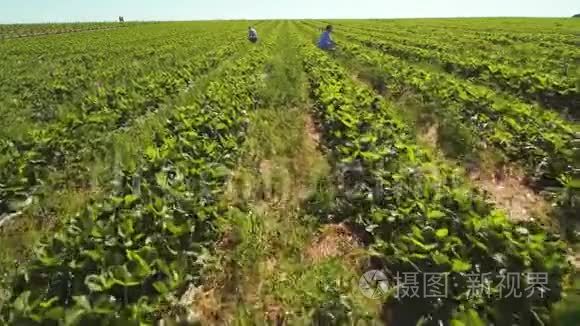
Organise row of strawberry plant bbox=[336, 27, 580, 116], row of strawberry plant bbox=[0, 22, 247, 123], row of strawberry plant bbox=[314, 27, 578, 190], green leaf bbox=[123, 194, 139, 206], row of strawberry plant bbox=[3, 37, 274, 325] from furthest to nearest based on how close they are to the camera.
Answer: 1. row of strawberry plant bbox=[0, 22, 247, 123]
2. row of strawberry plant bbox=[336, 27, 580, 116]
3. row of strawberry plant bbox=[314, 27, 578, 190]
4. green leaf bbox=[123, 194, 139, 206]
5. row of strawberry plant bbox=[3, 37, 274, 325]

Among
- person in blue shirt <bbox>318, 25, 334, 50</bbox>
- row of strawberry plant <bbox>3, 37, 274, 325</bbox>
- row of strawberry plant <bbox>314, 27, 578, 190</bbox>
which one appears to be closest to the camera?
row of strawberry plant <bbox>3, 37, 274, 325</bbox>

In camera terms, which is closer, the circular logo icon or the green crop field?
the green crop field

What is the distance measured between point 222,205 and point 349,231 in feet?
4.55

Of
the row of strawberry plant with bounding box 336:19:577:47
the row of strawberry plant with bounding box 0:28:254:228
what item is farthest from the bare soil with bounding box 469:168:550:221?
the row of strawberry plant with bounding box 336:19:577:47

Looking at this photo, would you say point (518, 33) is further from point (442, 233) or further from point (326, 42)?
point (442, 233)

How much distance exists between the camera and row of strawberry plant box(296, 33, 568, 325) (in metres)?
3.41

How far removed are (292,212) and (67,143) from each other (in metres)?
3.55

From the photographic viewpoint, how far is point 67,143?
21.7 ft

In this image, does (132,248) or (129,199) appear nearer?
(132,248)

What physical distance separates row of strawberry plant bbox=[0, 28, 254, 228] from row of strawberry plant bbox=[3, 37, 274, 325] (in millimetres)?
1483

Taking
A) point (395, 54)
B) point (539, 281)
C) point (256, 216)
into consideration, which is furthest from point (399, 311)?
point (395, 54)

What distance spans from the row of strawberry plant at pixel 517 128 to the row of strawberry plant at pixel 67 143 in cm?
593

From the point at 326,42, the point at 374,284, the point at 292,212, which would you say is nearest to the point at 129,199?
the point at 292,212

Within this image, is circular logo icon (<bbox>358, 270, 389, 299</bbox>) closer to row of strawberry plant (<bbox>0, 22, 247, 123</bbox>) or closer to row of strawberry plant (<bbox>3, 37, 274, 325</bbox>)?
row of strawberry plant (<bbox>3, 37, 274, 325</bbox>)
